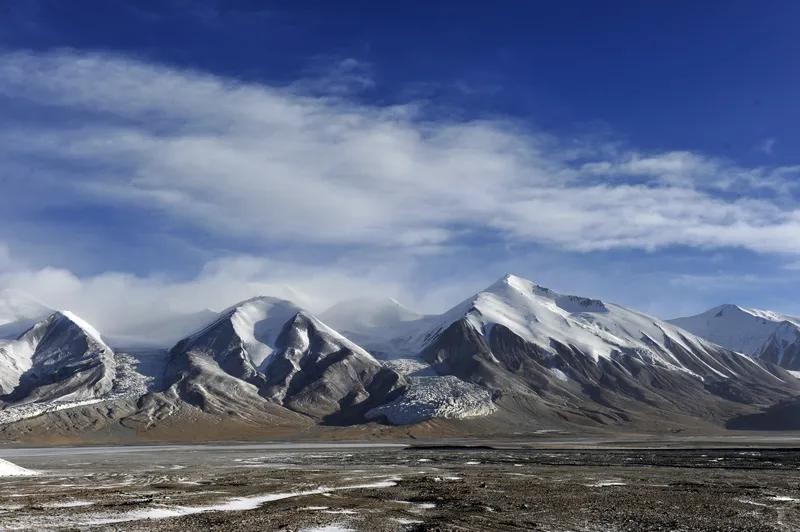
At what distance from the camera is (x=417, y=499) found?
52.0m

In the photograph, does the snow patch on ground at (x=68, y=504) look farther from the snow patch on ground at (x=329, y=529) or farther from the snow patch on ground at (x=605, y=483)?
the snow patch on ground at (x=605, y=483)

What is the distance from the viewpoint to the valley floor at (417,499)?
39.3 meters

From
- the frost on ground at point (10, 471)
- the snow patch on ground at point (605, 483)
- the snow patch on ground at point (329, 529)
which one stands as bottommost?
the snow patch on ground at point (605, 483)

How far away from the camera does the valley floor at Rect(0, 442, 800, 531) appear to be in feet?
129

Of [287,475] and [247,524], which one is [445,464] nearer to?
[287,475]

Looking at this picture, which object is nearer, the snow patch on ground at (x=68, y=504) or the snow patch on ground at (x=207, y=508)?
the snow patch on ground at (x=207, y=508)

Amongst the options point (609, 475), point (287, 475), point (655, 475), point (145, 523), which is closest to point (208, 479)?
point (287, 475)

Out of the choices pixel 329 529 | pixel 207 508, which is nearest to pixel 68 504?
pixel 207 508

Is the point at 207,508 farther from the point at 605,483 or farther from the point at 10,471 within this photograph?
the point at 10,471

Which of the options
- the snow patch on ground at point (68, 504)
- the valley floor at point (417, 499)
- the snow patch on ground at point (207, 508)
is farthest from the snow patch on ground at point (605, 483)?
the snow patch on ground at point (68, 504)

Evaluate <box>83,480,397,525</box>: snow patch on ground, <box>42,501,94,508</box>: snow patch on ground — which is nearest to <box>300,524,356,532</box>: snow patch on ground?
<box>83,480,397,525</box>: snow patch on ground

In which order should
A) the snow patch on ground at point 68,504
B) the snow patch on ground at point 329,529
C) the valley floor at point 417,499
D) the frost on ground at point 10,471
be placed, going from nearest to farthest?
the snow patch on ground at point 329,529
the valley floor at point 417,499
the snow patch on ground at point 68,504
the frost on ground at point 10,471

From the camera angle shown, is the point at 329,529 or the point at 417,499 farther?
the point at 417,499

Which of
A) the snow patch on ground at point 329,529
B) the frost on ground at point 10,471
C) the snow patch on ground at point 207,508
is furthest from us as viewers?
the frost on ground at point 10,471
